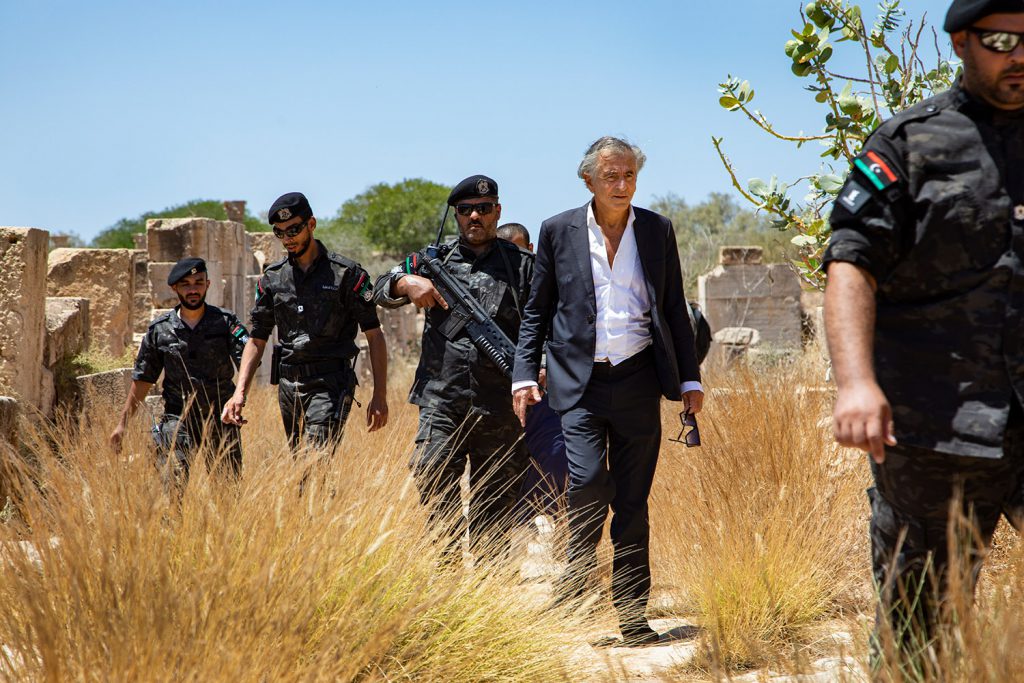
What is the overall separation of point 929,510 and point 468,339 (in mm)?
2571

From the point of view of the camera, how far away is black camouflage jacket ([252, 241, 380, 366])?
17.1 ft

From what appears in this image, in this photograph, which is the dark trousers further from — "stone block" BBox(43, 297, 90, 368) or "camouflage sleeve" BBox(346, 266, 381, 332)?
A: "stone block" BBox(43, 297, 90, 368)

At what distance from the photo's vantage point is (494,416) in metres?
4.66

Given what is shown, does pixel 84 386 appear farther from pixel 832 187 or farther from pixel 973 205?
pixel 973 205

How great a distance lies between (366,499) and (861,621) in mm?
1476

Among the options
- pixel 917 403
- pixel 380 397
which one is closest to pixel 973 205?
pixel 917 403

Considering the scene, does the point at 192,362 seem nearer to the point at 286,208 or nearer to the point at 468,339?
the point at 286,208

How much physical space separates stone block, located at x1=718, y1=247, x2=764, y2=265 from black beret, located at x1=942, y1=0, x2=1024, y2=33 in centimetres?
1801

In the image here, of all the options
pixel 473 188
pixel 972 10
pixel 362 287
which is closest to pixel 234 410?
pixel 362 287

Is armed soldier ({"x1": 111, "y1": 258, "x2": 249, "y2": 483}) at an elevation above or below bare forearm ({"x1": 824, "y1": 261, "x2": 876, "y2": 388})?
below

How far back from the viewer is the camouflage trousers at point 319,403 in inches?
200

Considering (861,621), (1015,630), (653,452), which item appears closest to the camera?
(1015,630)

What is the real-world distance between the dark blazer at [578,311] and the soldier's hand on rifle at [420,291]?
0.60 m

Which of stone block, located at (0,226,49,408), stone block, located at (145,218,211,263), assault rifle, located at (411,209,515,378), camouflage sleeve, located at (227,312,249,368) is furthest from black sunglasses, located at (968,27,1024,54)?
stone block, located at (145,218,211,263)
